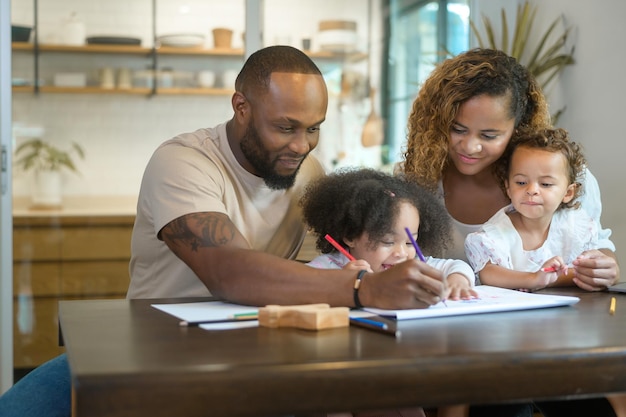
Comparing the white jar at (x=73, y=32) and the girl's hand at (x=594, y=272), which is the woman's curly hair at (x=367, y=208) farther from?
the white jar at (x=73, y=32)

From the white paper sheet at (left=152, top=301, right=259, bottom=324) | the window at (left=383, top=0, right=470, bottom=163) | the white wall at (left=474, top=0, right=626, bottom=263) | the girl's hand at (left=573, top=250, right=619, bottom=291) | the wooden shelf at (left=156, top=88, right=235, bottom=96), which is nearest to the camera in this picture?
the white paper sheet at (left=152, top=301, right=259, bottom=324)

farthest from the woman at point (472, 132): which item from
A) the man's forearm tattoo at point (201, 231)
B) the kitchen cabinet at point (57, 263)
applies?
the kitchen cabinet at point (57, 263)

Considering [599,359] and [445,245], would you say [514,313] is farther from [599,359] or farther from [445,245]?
[445,245]

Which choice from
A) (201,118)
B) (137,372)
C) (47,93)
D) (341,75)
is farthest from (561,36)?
(137,372)

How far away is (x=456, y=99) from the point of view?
217cm

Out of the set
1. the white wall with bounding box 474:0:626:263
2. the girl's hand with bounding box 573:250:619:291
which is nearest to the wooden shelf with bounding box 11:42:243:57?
the white wall with bounding box 474:0:626:263

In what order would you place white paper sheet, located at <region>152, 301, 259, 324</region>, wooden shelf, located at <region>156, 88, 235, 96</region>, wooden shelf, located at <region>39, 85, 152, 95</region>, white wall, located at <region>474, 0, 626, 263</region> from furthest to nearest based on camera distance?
wooden shelf, located at <region>156, 88, 235, 96</region>
wooden shelf, located at <region>39, 85, 152, 95</region>
white wall, located at <region>474, 0, 626, 263</region>
white paper sheet, located at <region>152, 301, 259, 324</region>

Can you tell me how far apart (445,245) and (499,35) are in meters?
3.03

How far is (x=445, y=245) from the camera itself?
2049 millimetres

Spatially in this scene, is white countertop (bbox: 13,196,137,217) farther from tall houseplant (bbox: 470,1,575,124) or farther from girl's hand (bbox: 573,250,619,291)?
girl's hand (bbox: 573,250,619,291)

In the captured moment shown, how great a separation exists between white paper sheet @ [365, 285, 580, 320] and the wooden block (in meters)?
0.12

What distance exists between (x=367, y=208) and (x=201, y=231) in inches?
16.4

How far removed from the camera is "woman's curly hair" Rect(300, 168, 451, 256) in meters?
1.88

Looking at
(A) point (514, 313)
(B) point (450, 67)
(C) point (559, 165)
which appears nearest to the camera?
(A) point (514, 313)
